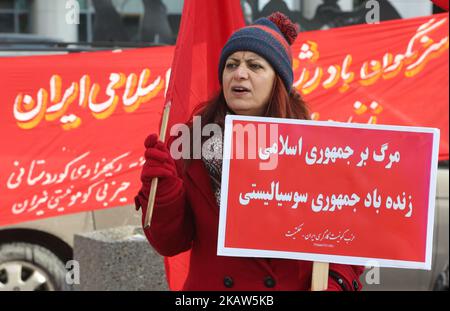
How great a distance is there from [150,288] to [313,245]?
9.00 feet

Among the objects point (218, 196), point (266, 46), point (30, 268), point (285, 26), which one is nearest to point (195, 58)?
point (285, 26)

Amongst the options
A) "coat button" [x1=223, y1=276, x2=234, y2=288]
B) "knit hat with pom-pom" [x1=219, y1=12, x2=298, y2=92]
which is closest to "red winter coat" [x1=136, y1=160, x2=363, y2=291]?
"coat button" [x1=223, y1=276, x2=234, y2=288]

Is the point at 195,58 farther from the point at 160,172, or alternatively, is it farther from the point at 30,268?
the point at 30,268

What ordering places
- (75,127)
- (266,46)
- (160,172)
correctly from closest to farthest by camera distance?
(160,172) → (266,46) → (75,127)

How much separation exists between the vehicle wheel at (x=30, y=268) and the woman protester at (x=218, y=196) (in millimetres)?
3088

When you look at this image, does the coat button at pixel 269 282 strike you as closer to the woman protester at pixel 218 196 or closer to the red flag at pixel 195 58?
the woman protester at pixel 218 196

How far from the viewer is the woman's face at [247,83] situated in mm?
3059

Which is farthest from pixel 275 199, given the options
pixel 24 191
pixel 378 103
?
pixel 378 103

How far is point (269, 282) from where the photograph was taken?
9.81 ft

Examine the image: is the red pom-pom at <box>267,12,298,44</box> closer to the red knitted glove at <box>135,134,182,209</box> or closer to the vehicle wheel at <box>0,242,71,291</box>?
the red knitted glove at <box>135,134,182,209</box>

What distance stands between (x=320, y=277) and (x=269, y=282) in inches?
6.9

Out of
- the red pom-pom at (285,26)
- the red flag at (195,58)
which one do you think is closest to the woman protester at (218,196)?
the red pom-pom at (285,26)

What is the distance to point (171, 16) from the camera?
773 centimetres

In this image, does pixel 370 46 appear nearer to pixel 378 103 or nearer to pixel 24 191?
pixel 378 103
